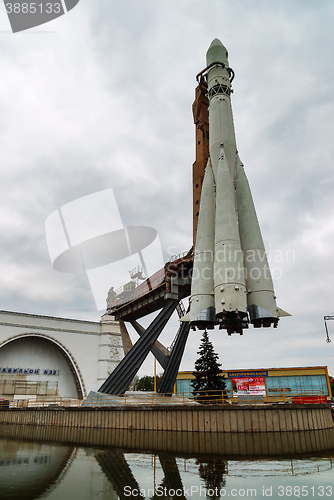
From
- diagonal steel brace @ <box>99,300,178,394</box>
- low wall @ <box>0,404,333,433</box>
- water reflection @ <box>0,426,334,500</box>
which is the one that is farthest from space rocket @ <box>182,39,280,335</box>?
water reflection @ <box>0,426,334,500</box>

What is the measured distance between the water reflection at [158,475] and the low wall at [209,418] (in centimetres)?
436

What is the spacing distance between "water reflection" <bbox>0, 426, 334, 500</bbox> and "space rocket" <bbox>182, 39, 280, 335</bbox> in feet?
24.6

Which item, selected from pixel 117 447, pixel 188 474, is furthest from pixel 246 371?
pixel 188 474

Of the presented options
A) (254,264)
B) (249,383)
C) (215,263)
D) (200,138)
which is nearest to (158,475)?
(215,263)

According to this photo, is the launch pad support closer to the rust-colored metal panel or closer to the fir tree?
the rust-colored metal panel

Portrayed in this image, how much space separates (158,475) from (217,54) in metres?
26.1

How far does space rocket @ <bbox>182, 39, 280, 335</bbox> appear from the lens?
1828 centimetres

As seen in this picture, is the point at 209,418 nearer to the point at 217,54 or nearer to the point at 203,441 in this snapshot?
the point at 203,441

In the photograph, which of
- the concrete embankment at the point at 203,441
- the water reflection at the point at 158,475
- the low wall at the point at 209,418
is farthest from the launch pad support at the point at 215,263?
the water reflection at the point at 158,475

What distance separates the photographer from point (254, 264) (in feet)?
65.5

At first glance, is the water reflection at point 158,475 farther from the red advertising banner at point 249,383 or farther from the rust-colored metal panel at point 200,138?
the red advertising banner at point 249,383

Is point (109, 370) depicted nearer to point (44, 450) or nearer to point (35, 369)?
point (35, 369)

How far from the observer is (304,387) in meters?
45.3

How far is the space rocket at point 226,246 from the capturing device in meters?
18.3
